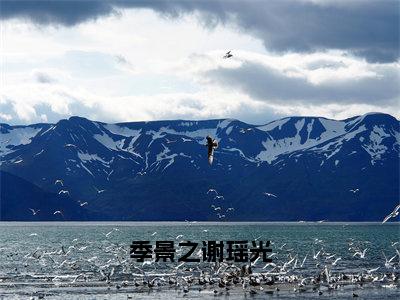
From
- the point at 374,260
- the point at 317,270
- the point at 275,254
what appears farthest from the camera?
the point at 275,254

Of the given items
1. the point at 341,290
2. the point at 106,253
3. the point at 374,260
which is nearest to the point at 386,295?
the point at 341,290

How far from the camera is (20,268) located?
11456cm

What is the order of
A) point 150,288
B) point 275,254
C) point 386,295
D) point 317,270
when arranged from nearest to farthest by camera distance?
point 386,295 → point 150,288 → point 317,270 → point 275,254

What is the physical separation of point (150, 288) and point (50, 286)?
37.7 ft

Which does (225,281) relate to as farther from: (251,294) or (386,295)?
(386,295)

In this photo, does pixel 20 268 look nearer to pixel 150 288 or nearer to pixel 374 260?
pixel 150 288

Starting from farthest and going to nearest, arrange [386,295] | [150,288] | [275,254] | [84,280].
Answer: [275,254]
[84,280]
[150,288]
[386,295]

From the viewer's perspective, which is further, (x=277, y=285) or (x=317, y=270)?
(x=317, y=270)

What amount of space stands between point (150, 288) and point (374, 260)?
54.2m

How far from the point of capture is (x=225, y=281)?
8638cm

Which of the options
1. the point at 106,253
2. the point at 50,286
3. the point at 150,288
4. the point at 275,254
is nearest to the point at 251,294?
the point at 150,288

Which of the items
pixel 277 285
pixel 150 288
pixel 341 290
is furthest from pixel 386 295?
pixel 150 288

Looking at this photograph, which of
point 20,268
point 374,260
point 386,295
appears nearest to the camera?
Result: point 386,295

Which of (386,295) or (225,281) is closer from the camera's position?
(386,295)
